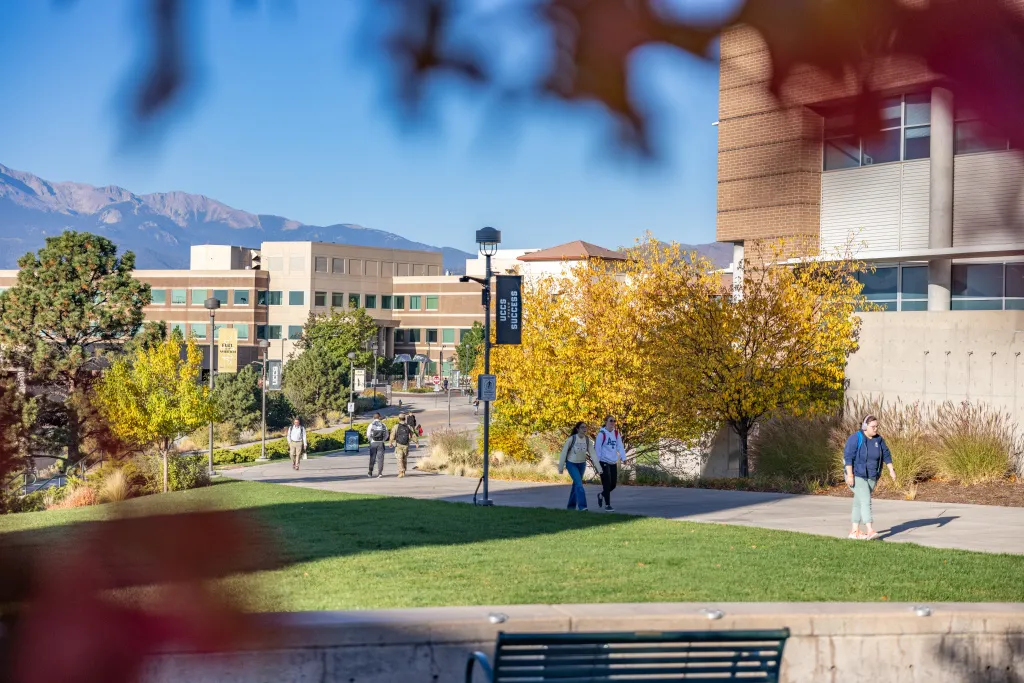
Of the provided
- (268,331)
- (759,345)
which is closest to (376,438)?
(759,345)

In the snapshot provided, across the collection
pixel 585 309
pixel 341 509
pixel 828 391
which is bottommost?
pixel 341 509

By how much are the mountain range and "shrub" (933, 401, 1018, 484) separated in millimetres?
19017

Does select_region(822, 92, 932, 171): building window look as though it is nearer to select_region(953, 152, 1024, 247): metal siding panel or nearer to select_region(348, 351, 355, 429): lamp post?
select_region(953, 152, 1024, 247): metal siding panel

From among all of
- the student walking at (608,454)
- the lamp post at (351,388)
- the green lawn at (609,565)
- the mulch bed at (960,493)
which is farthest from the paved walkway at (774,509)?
the lamp post at (351,388)

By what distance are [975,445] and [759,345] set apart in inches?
199

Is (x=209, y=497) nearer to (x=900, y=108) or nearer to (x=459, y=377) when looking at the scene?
(x=900, y=108)

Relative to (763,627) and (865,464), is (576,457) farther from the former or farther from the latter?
(763,627)

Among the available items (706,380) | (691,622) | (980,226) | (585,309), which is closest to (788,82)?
(980,226)

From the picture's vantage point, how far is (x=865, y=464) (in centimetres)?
1275

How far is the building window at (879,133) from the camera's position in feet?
3.26

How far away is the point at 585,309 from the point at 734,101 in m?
25.1

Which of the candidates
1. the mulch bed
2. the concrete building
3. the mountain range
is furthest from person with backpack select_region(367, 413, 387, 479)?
the concrete building

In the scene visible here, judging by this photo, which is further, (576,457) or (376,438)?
(376,438)

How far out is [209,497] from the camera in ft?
3.73
